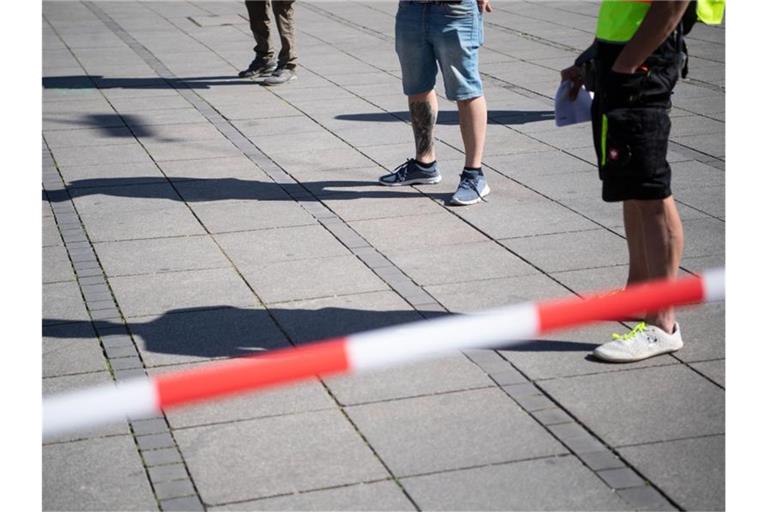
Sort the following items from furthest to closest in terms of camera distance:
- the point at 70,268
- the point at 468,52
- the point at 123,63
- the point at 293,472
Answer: the point at 123,63, the point at 468,52, the point at 70,268, the point at 293,472

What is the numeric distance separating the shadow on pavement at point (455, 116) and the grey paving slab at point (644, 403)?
493 centimetres

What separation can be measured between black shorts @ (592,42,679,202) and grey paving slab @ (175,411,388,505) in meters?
1.45

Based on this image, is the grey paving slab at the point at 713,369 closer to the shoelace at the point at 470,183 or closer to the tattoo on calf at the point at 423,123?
the shoelace at the point at 470,183

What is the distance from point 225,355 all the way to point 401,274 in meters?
1.28

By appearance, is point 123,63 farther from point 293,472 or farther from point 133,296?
point 293,472

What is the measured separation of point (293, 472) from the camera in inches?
157

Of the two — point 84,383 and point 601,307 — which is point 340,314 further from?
point 601,307

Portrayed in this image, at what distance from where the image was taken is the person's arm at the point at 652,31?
450 centimetres

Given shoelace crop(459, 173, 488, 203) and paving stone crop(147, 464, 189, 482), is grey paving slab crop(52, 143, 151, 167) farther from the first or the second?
paving stone crop(147, 464, 189, 482)

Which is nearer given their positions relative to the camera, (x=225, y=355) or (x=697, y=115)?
(x=225, y=355)

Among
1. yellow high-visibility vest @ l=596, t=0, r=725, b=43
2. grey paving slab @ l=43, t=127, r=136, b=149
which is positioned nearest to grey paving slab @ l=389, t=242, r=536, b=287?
yellow high-visibility vest @ l=596, t=0, r=725, b=43

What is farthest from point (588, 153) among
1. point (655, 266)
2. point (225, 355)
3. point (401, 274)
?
point (225, 355)

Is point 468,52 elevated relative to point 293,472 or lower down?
elevated
